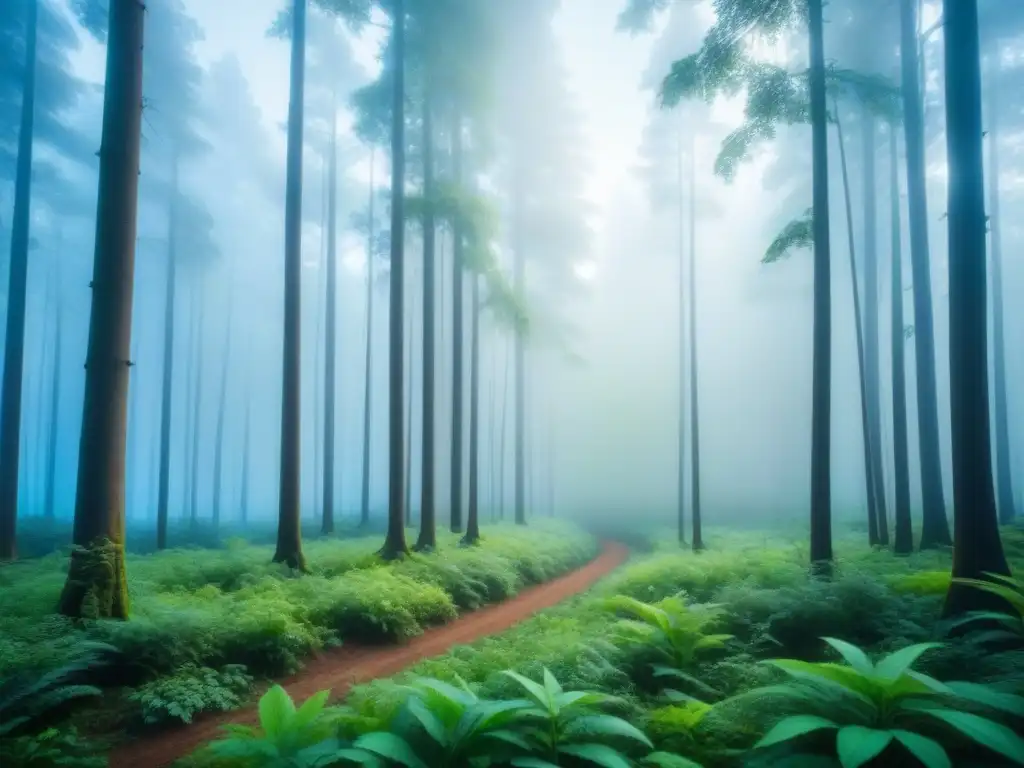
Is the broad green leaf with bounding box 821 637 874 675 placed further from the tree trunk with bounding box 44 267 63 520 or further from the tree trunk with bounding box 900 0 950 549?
the tree trunk with bounding box 44 267 63 520

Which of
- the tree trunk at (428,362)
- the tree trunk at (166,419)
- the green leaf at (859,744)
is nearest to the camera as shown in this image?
the green leaf at (859,744)

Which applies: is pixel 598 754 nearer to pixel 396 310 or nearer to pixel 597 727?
pixel 597 727

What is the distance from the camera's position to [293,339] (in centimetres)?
1128

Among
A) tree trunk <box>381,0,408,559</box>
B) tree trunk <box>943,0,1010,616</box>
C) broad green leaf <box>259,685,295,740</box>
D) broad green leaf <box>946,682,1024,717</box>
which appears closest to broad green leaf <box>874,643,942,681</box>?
broad green leaf <box>946,682,1024,717</box>

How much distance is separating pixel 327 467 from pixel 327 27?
1752cm

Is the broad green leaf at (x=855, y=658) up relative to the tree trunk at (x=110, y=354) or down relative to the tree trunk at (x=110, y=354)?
down

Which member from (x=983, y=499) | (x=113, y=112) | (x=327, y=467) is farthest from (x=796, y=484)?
(x=113, y=112)

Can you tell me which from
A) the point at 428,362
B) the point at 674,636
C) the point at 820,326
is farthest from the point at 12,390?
the point at 820,326

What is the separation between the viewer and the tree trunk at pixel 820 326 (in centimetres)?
939

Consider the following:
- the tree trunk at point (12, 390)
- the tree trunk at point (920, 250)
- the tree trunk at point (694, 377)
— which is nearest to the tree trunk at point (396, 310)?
the tree trunk at point (12, 390)

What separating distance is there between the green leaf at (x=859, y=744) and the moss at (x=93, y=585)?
7.79 m

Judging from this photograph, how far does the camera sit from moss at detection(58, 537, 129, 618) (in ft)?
21.2

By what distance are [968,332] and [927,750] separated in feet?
17.3

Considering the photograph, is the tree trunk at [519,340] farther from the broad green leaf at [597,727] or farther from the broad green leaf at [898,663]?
the broad green leaf at [898,663]
